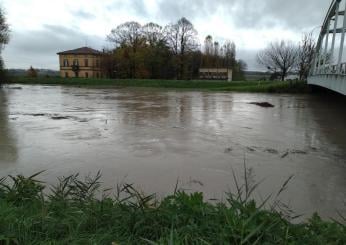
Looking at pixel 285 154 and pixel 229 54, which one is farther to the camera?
pixel 229 54

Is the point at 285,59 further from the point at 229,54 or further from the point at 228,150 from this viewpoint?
the point at 228,150

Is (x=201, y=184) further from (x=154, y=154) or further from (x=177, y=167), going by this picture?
(x=154, y=154)

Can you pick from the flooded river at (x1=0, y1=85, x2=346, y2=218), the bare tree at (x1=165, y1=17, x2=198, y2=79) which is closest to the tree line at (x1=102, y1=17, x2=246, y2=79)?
the bare tree at (x1=165, y1=17, x2=198, y2=79)

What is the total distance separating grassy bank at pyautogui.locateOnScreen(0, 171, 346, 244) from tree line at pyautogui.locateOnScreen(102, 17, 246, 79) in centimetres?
6291

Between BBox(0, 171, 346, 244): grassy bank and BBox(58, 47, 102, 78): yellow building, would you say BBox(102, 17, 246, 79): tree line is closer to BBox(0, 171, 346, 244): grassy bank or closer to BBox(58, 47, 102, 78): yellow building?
BBox(58, 47, 102, 78): yellow building

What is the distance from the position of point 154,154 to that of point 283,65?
63886 millimetres

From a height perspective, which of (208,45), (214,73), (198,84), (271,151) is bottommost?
(198,84)

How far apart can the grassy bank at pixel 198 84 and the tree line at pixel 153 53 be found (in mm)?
8533

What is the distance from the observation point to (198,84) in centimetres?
5406

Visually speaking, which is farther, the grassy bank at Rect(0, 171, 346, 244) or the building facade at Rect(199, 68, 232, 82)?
the building facade at Rect(199, 68, 232, 82)

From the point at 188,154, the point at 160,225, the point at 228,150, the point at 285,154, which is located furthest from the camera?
the point at 228,150

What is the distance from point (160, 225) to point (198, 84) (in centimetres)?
5131

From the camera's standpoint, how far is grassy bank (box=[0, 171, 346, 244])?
301cm

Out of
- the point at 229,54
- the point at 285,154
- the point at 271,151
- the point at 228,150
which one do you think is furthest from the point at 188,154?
the point at 229,54
